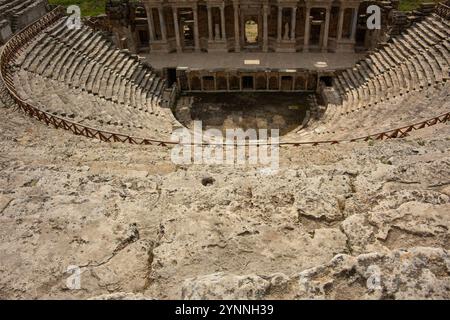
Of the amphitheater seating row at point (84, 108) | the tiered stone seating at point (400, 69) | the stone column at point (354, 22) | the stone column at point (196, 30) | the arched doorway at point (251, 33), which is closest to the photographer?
the amphitheater seating row at point (84, 108)

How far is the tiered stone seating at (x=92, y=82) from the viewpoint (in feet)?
49.6

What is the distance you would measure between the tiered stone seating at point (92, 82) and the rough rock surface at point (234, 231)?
7.60 metres

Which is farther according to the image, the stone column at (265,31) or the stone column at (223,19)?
the stone column at (223,19)

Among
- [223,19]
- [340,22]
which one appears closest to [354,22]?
[340,22]

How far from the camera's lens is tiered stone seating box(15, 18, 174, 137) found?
1511 centimetres

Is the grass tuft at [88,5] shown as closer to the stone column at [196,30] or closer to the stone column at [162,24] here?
the stone column at [162,24]

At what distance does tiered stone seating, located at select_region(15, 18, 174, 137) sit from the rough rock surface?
760 centimetres

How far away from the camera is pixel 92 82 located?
19.0 metres

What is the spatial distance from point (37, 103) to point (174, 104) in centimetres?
937

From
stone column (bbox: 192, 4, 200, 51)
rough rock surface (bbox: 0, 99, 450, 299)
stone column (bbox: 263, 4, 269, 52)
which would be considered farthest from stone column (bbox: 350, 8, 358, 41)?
rough rock surface (bbox: 0, 99, 450, 299)

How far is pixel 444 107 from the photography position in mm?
13594

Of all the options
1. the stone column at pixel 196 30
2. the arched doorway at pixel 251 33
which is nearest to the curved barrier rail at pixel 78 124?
the stone column at pixel 196 30
